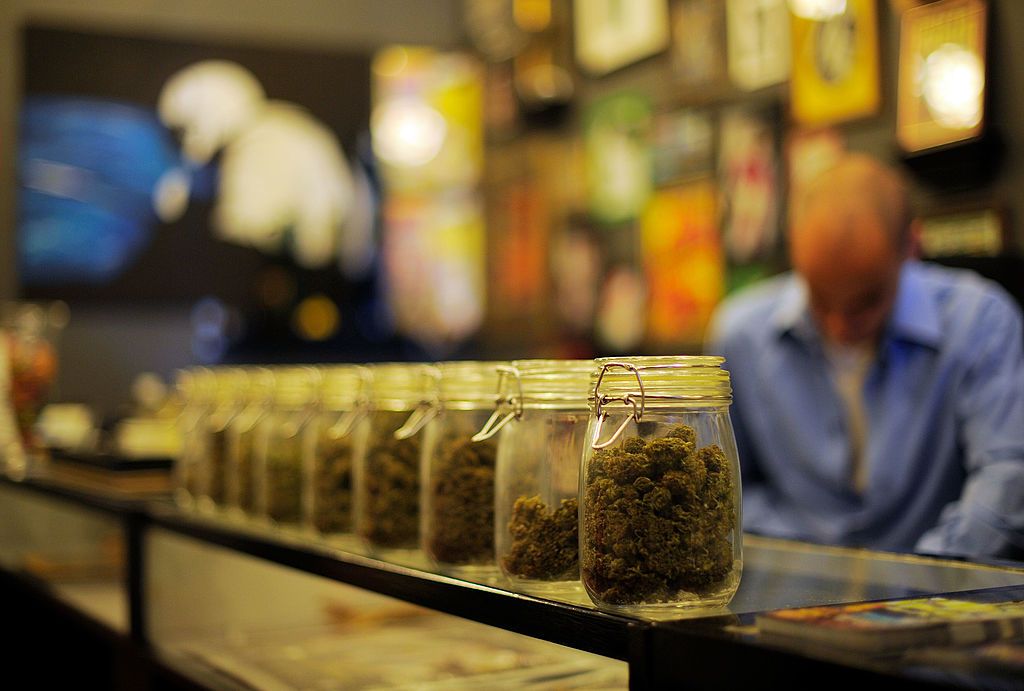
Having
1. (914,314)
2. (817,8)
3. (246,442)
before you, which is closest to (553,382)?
(246,442)

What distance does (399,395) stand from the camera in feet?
4.20

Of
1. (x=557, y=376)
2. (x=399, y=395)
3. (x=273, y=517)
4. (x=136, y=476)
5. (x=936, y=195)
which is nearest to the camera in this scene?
(x=557, y=376)

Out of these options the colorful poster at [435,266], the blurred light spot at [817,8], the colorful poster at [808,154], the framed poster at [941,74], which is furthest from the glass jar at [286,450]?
the colorful poster at [435,266]

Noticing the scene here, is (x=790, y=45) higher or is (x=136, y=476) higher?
(x=790, y=45)

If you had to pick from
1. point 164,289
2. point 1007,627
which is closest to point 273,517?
point 1007,627

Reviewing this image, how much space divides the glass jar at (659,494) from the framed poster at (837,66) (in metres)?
2.72

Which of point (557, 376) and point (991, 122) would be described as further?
point (991, 122)

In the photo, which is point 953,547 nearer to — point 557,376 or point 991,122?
point 557,376

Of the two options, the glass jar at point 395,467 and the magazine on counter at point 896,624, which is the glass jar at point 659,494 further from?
the glass jar at point 395,467

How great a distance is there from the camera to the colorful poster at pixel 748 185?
3.80 metres

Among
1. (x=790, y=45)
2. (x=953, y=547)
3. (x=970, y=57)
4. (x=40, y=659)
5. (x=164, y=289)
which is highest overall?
(x=790, y=45)

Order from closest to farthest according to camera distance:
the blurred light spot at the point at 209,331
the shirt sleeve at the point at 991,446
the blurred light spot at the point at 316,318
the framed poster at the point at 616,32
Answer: the shirt sleeve at the point at 991,446
the framed poster at the point at 616,32
the blurred light spot at the point at 209,331
the blurred light spot at the point at 316,318

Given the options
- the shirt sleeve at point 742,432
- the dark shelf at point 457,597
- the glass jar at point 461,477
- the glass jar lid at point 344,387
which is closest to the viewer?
the dark shelf at point 457,597

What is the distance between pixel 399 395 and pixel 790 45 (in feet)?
9.13
